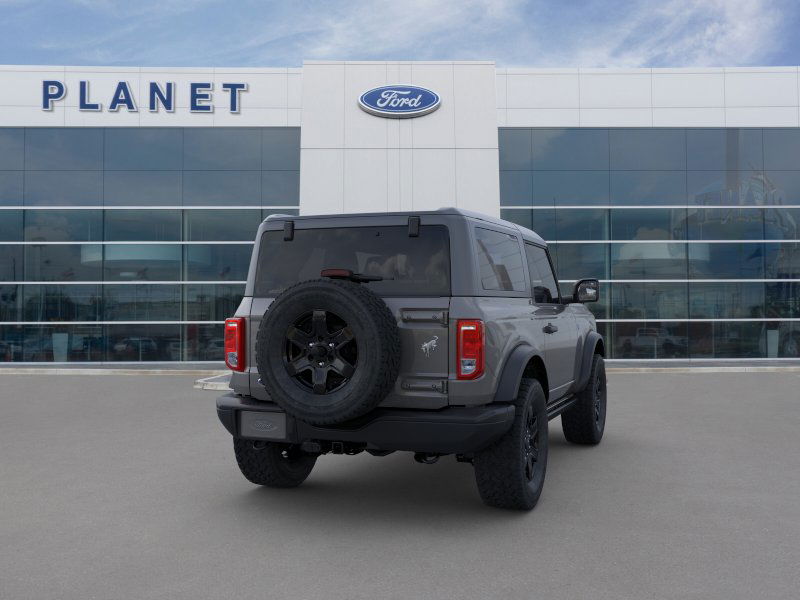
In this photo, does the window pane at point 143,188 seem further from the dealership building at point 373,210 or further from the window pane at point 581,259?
the window pane at point 581,259

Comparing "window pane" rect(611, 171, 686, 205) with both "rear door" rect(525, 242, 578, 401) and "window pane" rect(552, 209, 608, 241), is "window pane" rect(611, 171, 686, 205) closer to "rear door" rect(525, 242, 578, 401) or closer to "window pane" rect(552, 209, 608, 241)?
"window pane" rect(552, 209, 608, 241)

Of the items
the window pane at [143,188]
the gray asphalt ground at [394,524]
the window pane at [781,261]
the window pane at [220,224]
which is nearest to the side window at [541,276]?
the gray asphalt ground at [394,524]

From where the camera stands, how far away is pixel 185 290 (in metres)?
21.9

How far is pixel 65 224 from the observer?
21953 millimetres

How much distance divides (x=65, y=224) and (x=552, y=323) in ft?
63.3

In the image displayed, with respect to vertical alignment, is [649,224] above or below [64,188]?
below

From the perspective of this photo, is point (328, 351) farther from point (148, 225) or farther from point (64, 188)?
point (64, 188)

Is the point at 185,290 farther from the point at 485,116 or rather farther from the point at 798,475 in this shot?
the point at 798,475

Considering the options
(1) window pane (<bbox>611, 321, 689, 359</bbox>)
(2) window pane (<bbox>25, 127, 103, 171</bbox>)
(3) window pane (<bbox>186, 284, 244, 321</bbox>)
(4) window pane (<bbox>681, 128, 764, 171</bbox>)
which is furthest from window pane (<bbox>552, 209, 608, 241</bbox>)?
(2) window pane (<bbox>25, 127, 103, 171</bbox>)

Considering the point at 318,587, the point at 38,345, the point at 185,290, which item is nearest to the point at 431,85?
the point at 185,290

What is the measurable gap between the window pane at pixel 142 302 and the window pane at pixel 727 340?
1515 centimetres

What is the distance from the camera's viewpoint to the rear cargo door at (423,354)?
15.5 feet

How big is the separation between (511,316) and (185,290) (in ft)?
59.2

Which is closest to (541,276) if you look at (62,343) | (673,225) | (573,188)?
(573,188)
